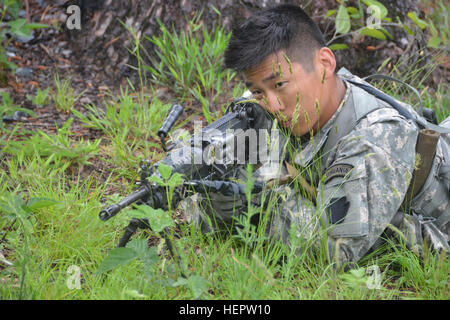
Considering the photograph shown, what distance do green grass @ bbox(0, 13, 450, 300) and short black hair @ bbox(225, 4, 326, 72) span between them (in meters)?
0.89

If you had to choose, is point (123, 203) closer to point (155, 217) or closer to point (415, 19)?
point (155, 217)

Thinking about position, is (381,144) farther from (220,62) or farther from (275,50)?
(220,62)

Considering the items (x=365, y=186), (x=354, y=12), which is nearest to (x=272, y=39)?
(x=365, y=186)

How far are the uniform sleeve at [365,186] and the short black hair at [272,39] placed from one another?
1.87 ft

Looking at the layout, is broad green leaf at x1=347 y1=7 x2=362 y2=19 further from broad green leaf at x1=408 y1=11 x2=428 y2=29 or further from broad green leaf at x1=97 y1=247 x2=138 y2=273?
broad green leaf at x1=97 y1=247 x2=138 y2=273

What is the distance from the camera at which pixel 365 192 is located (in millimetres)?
2199

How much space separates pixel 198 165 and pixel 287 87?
2.00 feet

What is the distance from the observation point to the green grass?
6.57 feet

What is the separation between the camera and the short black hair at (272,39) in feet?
8.21

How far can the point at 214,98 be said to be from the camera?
3.94 m

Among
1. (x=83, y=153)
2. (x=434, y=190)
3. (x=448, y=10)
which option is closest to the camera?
(x=434, y=190)

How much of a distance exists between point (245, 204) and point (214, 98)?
1.60 m

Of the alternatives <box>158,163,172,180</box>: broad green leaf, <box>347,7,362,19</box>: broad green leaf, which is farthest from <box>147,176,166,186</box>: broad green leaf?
<box>347,7,362,19</box>: broad green leaf
